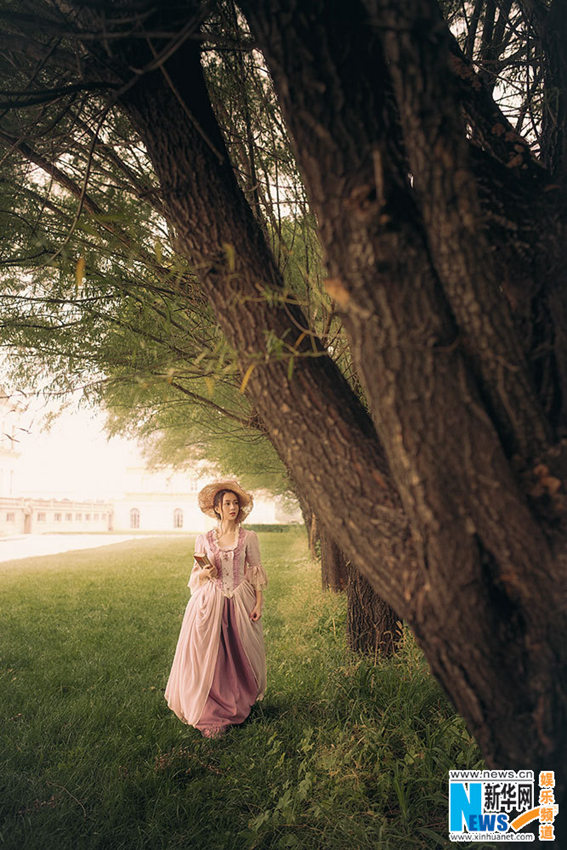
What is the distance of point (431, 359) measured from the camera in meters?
1.44

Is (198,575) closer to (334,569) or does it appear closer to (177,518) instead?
(334,569)

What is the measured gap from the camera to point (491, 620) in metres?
1.52

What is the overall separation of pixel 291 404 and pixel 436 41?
0.97 meters

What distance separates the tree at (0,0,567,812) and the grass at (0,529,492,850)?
1797 millimetres

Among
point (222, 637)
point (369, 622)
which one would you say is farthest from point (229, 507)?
point (369, 622)

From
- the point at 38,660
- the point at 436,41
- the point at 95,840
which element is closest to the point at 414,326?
the point at 436,41

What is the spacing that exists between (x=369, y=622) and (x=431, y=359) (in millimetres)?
4321

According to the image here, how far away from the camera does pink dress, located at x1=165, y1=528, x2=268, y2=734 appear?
4.62m

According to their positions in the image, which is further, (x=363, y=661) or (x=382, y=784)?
(x=363, y=661)

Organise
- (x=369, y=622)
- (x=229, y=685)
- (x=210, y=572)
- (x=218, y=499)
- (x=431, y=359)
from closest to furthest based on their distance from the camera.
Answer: (x=431, y=359) → (x=229, y=685) → (x=210, y=572) → (x=369, y=622) → (x=218, y=499)

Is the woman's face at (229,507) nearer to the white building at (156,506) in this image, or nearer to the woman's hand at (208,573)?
the woman's hand at (208,573)

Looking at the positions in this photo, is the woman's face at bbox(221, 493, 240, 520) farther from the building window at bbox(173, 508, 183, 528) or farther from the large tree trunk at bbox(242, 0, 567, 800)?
the building window at bbox(173, 508, 183, 528)

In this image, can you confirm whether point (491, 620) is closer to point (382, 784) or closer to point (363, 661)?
point (382, 784)

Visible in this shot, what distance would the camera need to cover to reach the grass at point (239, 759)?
2986 millimetres
